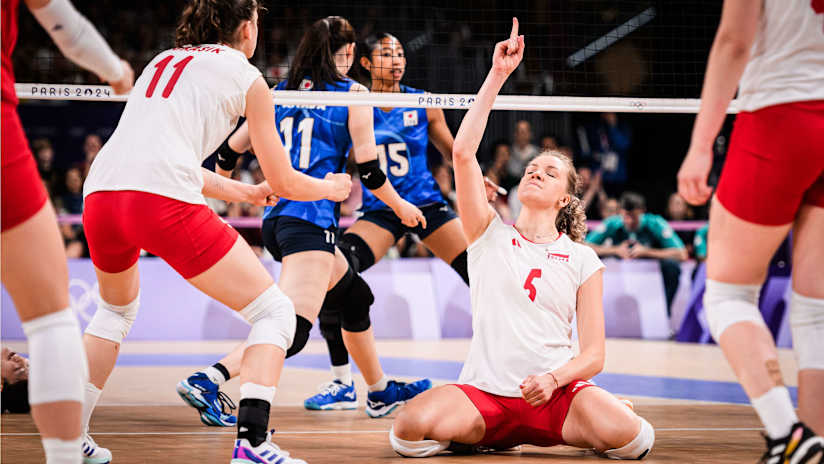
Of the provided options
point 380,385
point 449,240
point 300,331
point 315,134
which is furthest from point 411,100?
point 380,385

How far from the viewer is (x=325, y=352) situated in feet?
31.3

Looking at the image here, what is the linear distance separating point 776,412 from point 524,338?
139 centimetres

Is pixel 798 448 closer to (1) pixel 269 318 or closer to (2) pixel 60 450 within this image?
(1) pixel 269 318

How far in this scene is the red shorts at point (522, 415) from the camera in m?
3.78

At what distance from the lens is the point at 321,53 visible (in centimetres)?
497

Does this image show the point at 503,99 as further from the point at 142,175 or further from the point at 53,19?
the point at 53,19

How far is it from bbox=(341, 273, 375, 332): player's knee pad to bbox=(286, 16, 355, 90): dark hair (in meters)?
1.20

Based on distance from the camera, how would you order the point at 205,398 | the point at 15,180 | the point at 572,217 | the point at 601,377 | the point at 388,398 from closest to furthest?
1. the point at 15,180
2. the point at 572,217
3. the point at 205,398
4. the point at 388,398
5. the point at 601,377

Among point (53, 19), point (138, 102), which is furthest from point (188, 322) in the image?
point (53, 19)

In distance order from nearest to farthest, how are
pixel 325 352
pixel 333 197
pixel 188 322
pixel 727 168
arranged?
pixel 727 168 → pixel 333 197 → pixel 325 352 → pixel 188 322

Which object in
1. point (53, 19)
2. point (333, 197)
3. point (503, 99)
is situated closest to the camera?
point (53, 19)

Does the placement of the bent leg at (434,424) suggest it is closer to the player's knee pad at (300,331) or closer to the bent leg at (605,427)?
the bent leg at (605,427)

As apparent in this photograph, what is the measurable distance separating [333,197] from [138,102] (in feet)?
2.92

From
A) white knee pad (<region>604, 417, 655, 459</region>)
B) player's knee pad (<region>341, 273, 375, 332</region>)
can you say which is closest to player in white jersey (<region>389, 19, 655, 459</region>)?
white knee pad (<region>604, 417, 655, 459</region>)
